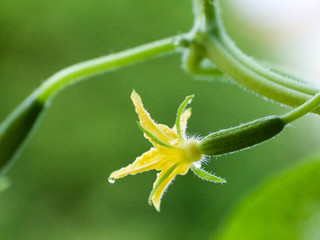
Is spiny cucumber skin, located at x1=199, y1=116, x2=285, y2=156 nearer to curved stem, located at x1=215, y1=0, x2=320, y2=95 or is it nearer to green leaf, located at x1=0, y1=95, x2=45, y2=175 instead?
curved stem, located at x1=215, y1=0, x2=320, y2=95

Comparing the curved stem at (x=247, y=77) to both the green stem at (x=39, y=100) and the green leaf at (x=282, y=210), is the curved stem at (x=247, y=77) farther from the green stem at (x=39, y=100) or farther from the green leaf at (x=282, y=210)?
the green leaf at (x=282, y=210)

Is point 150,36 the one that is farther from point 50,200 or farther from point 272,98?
point 272,98

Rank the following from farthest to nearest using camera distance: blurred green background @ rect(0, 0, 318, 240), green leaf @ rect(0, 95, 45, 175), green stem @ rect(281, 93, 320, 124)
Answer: blurred green background @ rect(0, 0, 318, 240) < green leaf @ rect(0, 95, 45, 175) < green stem @ rect(281, 93, 320, 124)

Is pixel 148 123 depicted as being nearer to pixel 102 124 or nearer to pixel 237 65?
pixel 237 65

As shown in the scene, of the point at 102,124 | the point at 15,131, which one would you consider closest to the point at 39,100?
the point at 15,131

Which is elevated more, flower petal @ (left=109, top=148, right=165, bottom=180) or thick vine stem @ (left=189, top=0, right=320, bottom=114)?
thick vine stem @ (left=189, top=0, right=320, bottom=114)

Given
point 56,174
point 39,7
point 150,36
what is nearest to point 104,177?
point 56,174

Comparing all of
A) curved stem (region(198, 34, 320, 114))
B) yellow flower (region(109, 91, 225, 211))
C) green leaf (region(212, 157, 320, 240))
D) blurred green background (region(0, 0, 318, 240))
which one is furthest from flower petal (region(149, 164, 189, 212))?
blurred green background (region(0, 0, 318, 240))
